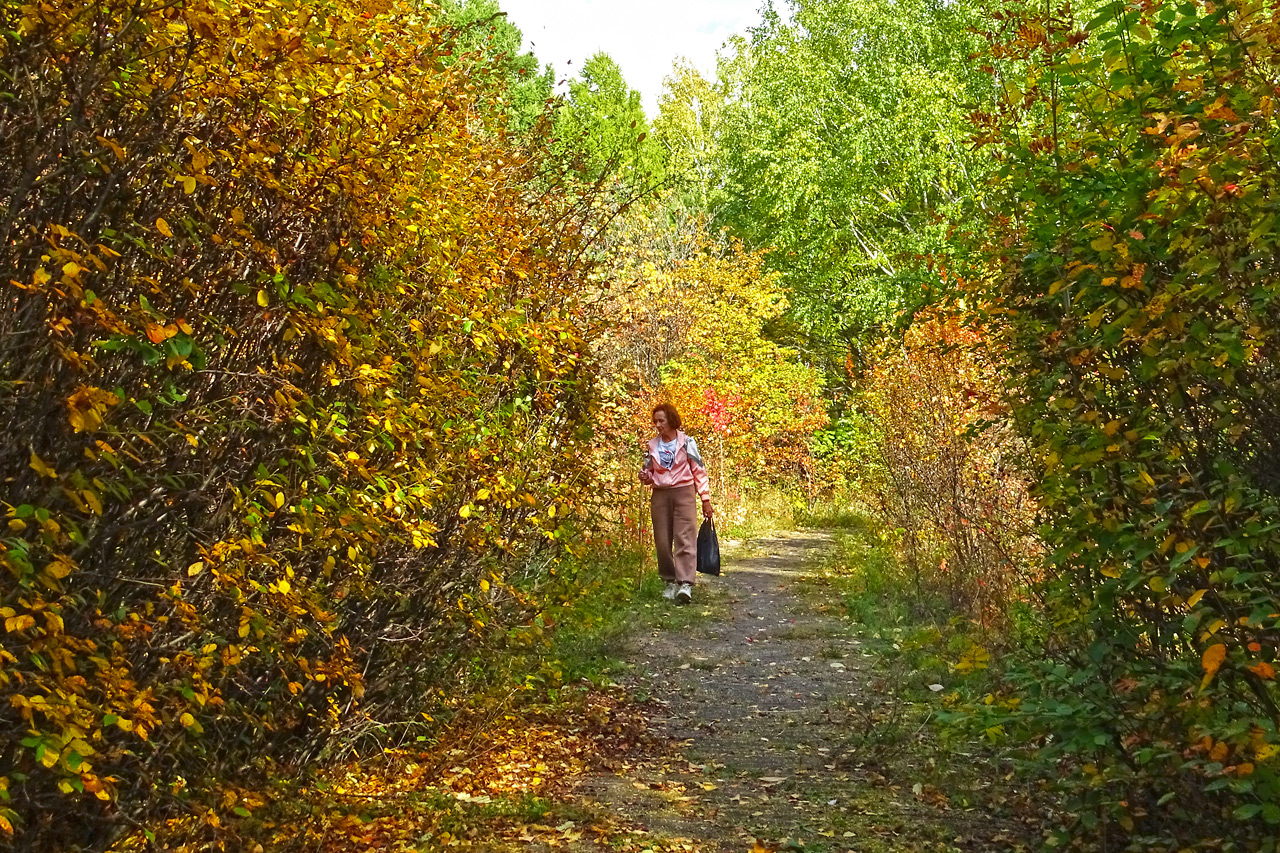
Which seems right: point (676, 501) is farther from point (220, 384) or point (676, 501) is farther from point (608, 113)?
point (608, 113)

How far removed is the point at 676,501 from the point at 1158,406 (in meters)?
7.68

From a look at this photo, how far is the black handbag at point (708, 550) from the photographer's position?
445 inches

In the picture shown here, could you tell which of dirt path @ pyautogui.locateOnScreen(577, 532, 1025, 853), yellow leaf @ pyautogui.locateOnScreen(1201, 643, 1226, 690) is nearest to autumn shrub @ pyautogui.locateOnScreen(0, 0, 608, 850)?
dirt path @ pyautogui.locateOnScreen(577, 532, 1025, 853)

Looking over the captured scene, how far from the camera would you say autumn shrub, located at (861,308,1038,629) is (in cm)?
834

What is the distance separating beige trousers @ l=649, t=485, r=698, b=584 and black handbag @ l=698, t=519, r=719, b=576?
0.10m

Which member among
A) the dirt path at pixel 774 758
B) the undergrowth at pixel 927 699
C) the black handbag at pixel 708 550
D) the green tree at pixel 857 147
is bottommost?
the dirt path at pixel 774 758

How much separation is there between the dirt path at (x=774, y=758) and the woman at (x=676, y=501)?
85 centimetres

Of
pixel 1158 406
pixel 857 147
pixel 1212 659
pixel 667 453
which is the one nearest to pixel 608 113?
pixel 857 147

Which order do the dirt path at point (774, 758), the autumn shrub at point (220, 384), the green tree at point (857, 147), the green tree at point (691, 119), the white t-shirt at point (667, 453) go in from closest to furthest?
1. the autumn shrub at point (220, 384)
2. the dirt path at point (774, 758)
3. the white t-shirt at point (667, 453)
4. the green tree at point (857, 147)
5. the green tree at point (691, 119)

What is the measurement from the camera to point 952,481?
9.52 meters

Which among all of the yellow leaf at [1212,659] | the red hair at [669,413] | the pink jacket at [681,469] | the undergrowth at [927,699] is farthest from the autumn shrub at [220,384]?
the pink jacket at [681,469]

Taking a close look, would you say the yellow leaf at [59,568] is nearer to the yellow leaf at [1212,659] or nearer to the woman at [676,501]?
the yellow leaf at [1212,659]

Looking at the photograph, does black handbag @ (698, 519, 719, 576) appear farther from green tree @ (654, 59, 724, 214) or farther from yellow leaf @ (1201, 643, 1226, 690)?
green tree @ (654, 59, 724, 214)

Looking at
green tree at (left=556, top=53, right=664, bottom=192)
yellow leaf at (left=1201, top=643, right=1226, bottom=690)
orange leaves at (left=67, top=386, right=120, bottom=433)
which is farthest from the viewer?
green tree at (left=556, top=53, right=664, bottom=192)
